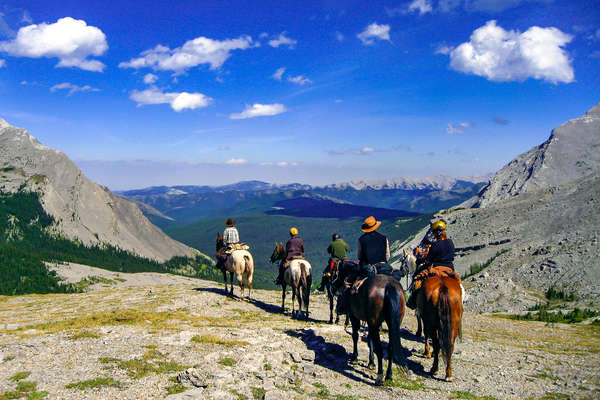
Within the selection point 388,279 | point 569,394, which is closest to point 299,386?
point 388,279

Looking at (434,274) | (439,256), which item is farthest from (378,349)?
(439,256)

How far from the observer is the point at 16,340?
50.5ft

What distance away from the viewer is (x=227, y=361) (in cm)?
1323

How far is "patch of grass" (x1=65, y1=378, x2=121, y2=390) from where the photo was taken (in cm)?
1104

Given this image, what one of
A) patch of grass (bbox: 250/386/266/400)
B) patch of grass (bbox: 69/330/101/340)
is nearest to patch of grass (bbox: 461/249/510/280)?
patch of grass (bbox: 250/386/266/400)

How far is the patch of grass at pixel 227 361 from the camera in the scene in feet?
42.8

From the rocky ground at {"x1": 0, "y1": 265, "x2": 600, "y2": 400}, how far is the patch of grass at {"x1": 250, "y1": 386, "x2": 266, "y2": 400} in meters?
0.03

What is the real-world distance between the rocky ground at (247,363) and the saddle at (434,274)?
3526 mm

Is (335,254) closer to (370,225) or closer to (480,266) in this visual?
(370,225)

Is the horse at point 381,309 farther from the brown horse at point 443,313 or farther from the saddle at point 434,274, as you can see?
the saddle at point 434,274

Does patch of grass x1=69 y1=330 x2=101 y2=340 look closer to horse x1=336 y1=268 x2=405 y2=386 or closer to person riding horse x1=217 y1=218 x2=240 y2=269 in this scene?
person riding horse x1=217 y1=218 x2=240 y2=269

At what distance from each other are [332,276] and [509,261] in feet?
183

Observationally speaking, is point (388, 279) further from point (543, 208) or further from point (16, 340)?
point (543, 208)

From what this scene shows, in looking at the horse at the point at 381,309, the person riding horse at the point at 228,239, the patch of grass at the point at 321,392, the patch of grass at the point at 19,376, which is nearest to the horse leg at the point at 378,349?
the horse at the point at 381,309
